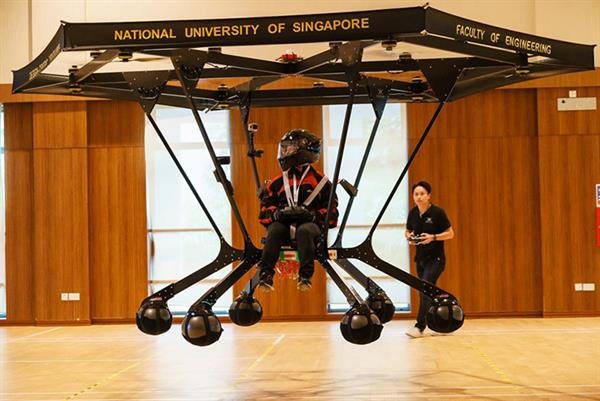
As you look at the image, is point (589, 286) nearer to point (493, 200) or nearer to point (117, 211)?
point (493, 200)

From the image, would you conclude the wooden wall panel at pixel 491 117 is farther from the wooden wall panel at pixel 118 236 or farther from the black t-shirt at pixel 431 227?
the wooden wall panel at pixel 118 236

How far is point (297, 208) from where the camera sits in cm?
812

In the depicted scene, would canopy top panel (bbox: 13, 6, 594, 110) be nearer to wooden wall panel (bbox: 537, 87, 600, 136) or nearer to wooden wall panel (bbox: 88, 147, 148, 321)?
wooden wall panel (bbox: 537, 87, 600, 136)

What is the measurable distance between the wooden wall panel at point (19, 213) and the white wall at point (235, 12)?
88 centimetres

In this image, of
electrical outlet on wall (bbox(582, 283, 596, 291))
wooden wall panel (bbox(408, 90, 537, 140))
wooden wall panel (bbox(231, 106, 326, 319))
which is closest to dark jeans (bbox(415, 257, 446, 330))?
wooden wall panel (bbox(231, 106, 326, 319))

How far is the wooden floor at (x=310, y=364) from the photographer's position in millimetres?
9234

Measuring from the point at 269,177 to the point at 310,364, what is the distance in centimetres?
564

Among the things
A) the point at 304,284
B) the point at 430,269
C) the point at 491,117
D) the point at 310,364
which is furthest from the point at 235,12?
the point at 304,284

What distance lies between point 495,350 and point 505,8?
22.2ft

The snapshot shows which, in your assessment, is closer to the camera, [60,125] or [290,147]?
[290,147]

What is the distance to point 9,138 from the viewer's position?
1689cm

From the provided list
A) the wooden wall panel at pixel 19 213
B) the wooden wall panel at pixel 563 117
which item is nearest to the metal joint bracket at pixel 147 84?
the wooden wall panel at pixel 19 213

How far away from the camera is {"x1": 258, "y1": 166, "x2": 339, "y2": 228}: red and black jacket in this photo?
27.3 ft

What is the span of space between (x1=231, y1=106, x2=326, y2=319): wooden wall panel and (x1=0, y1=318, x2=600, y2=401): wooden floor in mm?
772
